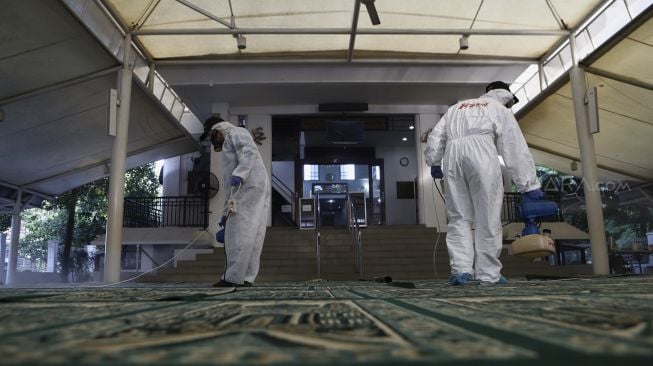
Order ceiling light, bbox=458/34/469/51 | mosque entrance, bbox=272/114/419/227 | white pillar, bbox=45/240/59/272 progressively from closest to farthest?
1. ceiling light, bbox=458/34/469/51
2. mosque entrance, bbox=272/114/419/227
3. white pillar, bbox=45/240/59/272

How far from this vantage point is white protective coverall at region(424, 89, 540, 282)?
11.6 feet

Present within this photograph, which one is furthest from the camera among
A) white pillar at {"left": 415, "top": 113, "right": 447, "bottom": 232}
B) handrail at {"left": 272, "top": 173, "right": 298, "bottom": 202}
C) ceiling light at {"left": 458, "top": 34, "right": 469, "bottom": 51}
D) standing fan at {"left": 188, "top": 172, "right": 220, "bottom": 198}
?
handrail at {"left": 272, "top": 173, "right": 298, "bottom": 202}

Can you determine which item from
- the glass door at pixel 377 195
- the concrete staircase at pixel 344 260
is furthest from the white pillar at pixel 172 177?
the glass door at pixel 377 195

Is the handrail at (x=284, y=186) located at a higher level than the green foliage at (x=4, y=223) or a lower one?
higher

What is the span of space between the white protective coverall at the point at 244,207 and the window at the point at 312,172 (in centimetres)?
1142

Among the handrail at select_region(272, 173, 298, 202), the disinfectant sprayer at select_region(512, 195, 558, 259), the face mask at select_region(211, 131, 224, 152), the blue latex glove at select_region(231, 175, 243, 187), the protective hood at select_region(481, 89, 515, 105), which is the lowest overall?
the disinfectant sprayer at select_region(512, 195, 558, 259)

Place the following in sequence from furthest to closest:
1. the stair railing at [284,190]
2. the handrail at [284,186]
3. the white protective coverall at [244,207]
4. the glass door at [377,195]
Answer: the glass door at [377,195], the handrail at [284,186], the stair railing at [284,190], the white protective coverall at [244,207]

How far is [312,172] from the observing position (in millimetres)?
16047

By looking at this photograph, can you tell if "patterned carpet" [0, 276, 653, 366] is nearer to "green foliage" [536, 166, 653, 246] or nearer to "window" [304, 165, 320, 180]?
"green foliage" [536, 166, 653, 246]

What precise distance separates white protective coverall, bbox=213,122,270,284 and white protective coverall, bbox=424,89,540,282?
163 cm

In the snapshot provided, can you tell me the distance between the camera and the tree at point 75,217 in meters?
18.1

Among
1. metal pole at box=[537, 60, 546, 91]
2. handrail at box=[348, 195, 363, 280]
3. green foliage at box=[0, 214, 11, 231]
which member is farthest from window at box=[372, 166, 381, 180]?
green foliage at box=[0, 214, 11, 231]

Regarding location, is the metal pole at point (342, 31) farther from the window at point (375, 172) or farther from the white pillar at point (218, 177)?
the window at point (375, 172)

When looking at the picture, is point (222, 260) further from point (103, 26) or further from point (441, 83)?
point (441, 83)
